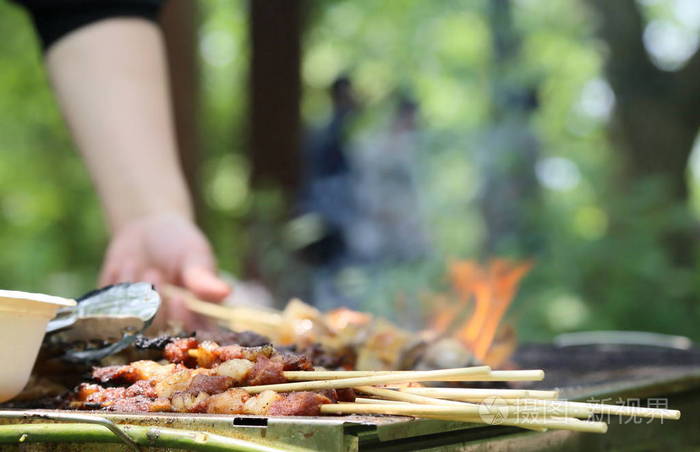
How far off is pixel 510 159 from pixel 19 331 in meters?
7.66

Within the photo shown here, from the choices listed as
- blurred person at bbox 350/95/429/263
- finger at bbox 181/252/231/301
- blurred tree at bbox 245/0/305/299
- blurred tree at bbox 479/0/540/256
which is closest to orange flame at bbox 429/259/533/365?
finger at bbox 181/252/231/301

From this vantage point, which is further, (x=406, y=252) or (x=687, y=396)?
(x=406, y=252)

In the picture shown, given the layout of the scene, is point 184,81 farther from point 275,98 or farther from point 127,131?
point 127,131

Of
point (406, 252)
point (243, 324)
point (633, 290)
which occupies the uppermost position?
point (406, 252)

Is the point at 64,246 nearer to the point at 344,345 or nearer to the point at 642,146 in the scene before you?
the point at 642,146

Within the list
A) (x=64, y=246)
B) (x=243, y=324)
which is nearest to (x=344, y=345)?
(x=243, y=324)

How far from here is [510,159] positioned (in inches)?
359

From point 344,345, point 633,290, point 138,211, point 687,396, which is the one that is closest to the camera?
point 344,345

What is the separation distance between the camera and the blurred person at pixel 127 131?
10.9 ft

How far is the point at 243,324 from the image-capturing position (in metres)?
3.18

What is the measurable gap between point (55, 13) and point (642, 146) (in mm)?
8256

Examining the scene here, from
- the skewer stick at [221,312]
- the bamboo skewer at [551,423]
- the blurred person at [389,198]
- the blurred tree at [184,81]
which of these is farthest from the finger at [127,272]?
the blurred person at [389,198]

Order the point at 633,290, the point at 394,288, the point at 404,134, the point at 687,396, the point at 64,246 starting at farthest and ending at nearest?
the point at 64,246 < the point at 404,134 < the point at 633,290 < the point at 394,288 < the point at 687,396

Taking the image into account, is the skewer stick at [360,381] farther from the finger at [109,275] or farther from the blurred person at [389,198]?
the blurred person at [389,198]
